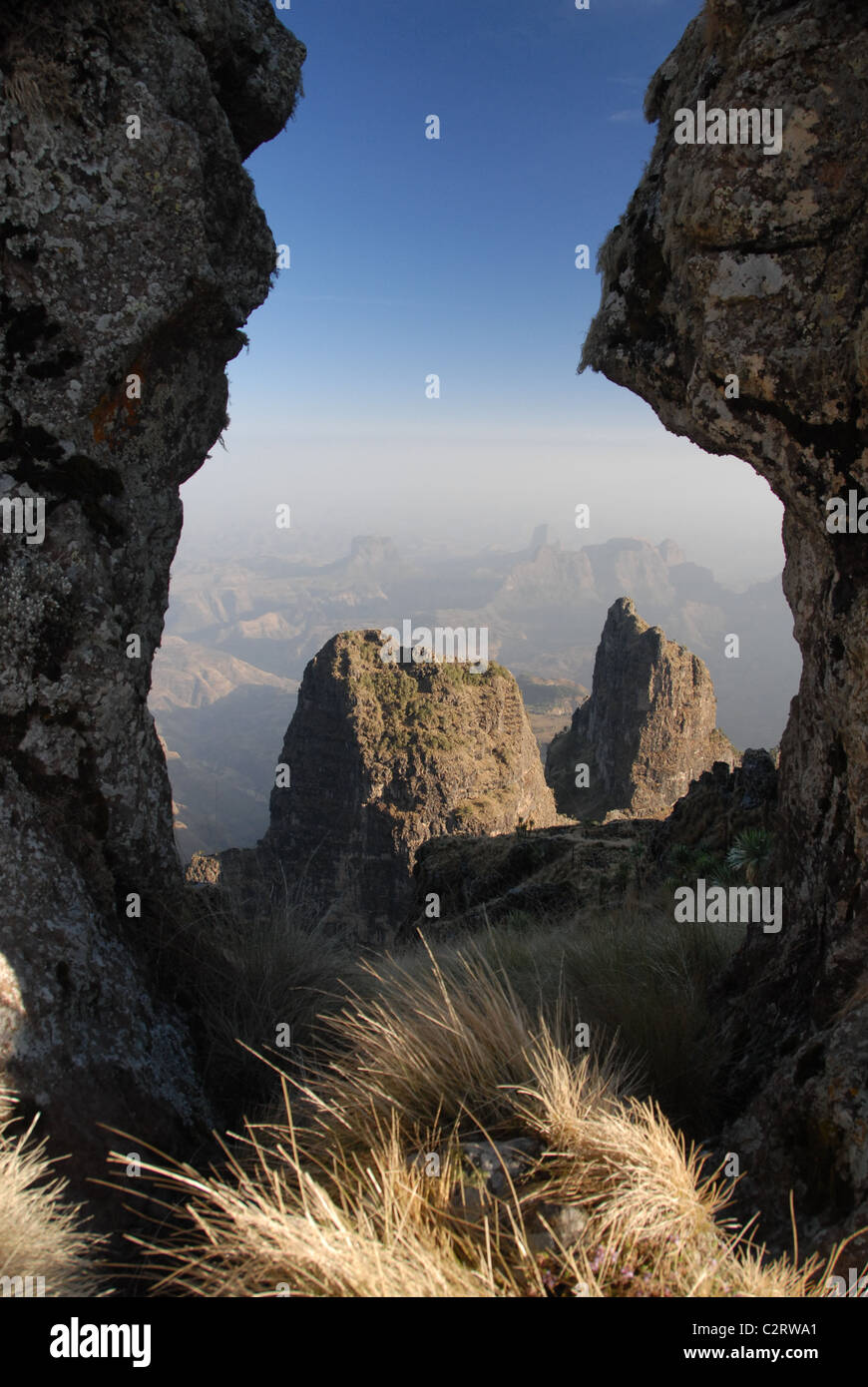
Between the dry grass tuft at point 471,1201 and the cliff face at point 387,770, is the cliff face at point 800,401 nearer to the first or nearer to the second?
the dry grass tuft at point 471,1201

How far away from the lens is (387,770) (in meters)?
52.2

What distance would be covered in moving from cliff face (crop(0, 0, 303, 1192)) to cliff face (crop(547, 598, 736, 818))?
195ft

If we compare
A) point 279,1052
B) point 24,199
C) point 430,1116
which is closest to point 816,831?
point 430,1116

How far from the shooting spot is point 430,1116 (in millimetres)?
3391

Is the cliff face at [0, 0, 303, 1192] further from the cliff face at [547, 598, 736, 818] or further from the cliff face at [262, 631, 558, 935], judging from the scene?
the cliff face at [547, 598, 736, 818]

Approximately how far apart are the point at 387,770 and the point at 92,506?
47.4m

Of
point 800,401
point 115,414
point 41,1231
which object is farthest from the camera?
point 115,414

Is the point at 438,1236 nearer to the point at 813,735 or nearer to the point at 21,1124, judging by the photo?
the point at 21,1124

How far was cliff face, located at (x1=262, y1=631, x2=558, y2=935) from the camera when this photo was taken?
50.1 meters

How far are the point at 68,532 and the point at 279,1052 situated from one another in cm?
379

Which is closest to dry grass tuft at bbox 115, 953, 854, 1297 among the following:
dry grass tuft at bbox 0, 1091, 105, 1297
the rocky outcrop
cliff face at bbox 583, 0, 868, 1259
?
dry grass tuft at bbox 0, 1091, 105, 1297

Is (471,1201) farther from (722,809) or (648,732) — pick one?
(648,732)

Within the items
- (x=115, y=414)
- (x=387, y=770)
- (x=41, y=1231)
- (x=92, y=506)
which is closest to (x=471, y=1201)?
(x=41, y=1231)

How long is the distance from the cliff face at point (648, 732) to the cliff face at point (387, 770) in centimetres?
1247
